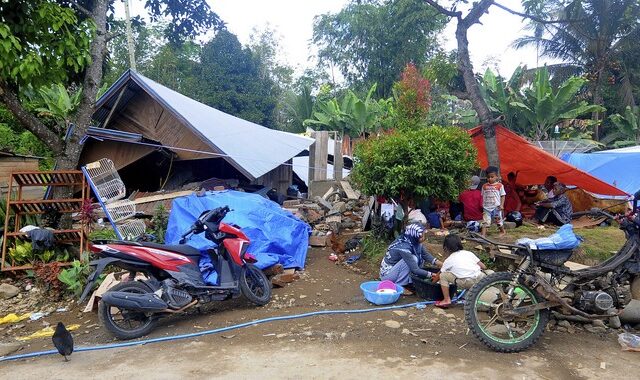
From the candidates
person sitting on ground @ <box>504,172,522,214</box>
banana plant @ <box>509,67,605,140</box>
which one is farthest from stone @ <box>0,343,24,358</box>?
banana plant @ <box>509,67,605,140</box>

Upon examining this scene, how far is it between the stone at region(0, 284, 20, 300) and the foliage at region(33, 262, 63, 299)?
270 mm

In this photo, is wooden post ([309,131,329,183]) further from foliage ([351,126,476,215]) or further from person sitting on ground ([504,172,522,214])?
foliage ([351,126,476,215])

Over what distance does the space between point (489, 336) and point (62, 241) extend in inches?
236

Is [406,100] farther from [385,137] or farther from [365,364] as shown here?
[365,364]

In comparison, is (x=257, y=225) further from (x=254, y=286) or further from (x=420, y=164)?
(x=420, y=164)

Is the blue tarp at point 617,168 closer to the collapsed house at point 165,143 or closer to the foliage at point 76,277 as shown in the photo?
the collapsed house at point 165,143

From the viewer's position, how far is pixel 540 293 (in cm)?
395

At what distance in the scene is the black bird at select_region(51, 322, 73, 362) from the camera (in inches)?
152

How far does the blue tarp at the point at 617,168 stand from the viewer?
40.5 ft

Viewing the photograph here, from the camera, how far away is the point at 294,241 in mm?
6906

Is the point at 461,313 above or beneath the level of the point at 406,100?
beneath

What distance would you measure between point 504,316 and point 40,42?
7013 millimetres

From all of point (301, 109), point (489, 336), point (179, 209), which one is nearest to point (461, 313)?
point (489, 336)

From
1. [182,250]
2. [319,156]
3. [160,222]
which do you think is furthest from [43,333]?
[319,156]
